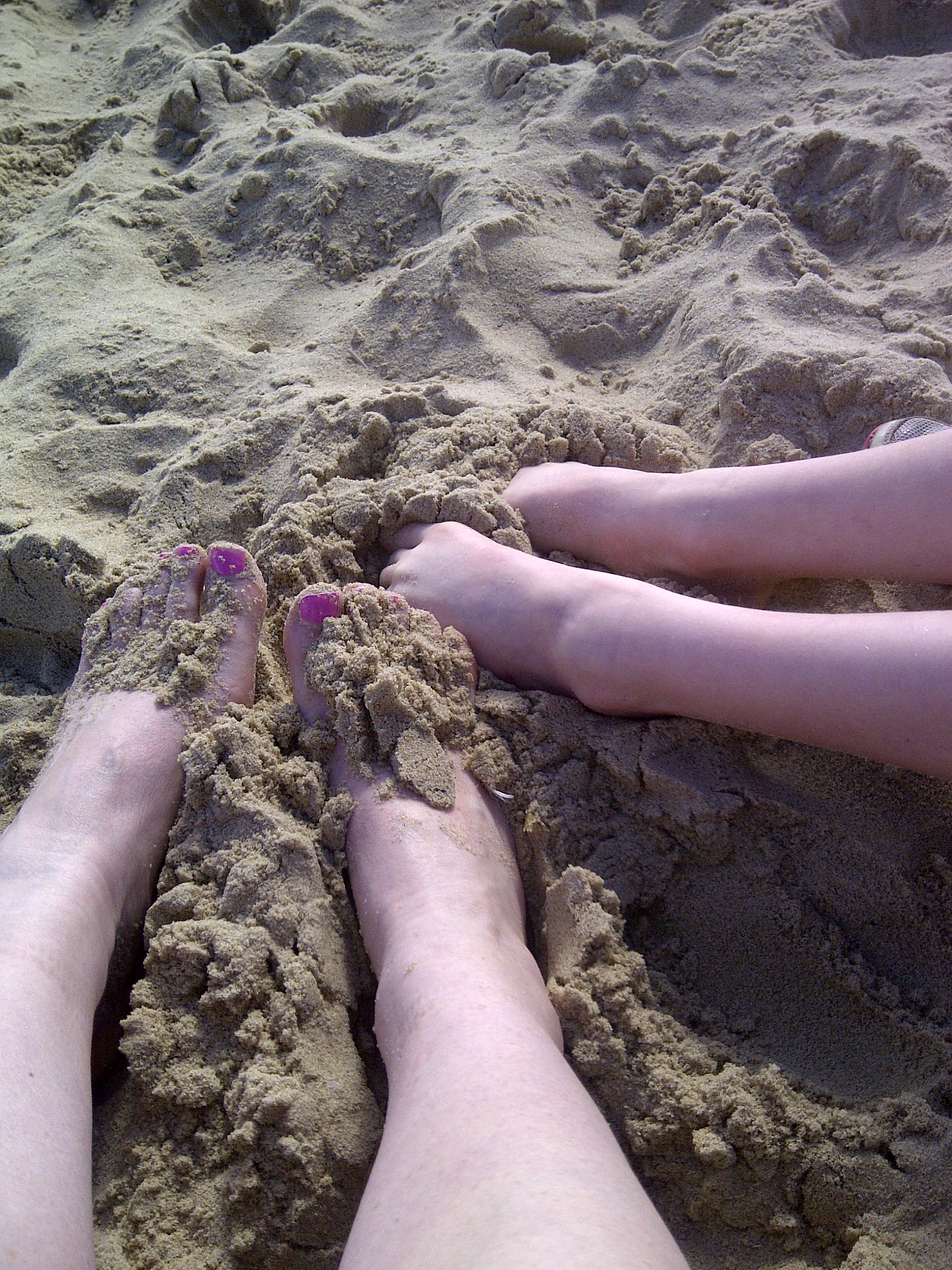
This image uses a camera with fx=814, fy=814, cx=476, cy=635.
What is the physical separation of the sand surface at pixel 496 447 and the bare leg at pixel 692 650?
81mm

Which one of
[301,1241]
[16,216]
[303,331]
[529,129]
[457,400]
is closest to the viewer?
[301,1241]

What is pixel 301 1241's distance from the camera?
1006mm

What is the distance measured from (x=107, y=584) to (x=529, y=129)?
187 centimetres

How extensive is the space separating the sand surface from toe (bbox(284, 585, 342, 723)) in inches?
2.0

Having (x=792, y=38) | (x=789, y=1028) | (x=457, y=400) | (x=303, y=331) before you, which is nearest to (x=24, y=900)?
(x=789, y=1028)

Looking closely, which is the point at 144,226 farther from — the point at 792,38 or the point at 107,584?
the point at 792,38

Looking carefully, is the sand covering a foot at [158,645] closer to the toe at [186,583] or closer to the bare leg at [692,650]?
the toe at [186,583]

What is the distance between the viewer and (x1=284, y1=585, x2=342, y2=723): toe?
1445mm

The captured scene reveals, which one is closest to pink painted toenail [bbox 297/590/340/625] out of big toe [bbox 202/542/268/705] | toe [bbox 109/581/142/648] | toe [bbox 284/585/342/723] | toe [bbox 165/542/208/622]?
toe [bbox 284/585/342/723]

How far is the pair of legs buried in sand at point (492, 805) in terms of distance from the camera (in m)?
0.85

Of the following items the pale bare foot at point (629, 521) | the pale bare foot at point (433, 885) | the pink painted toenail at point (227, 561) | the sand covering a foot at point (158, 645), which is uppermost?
the pale bare foot at point (629, 521)

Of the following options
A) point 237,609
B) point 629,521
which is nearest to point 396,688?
point 237,609

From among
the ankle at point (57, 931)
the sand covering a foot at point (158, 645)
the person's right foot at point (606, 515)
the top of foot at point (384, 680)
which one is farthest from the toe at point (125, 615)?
the person's right foot at point (606, 515)

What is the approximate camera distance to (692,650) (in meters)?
1.28
